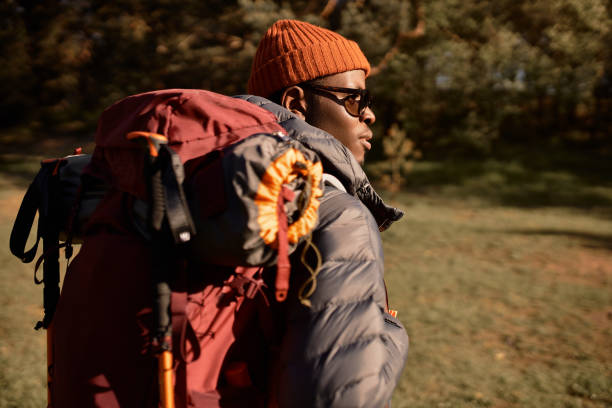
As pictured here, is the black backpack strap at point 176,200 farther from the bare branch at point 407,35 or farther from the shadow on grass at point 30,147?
the shadow on grass at point 30,147

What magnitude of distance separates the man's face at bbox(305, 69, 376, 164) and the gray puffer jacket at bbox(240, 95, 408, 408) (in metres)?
0.76

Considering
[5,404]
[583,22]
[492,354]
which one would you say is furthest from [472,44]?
[5,404]

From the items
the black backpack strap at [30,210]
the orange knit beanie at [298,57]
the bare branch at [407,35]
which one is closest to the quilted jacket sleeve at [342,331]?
the black backpack strap at [30,210]

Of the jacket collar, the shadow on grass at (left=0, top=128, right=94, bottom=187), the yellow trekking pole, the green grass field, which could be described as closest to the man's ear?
the jacket collar

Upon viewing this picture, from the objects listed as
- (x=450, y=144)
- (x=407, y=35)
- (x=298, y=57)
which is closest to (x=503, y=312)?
(x=298, y=57)

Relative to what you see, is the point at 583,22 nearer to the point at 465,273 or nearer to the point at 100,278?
the point at 465,273

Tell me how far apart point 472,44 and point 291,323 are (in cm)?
2124

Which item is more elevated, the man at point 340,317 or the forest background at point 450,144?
the man at point 340,317

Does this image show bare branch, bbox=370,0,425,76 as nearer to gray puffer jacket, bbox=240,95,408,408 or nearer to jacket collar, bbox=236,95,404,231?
jacket collar, bbox=236,95,404,231

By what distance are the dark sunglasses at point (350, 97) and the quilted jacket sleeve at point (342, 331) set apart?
83 centimetres

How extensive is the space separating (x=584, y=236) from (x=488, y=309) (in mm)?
5062

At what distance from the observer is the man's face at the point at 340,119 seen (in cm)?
209

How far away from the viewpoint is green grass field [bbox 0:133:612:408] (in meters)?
4.39

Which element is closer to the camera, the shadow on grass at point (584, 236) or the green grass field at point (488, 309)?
the green grass field at point (488, 309)
